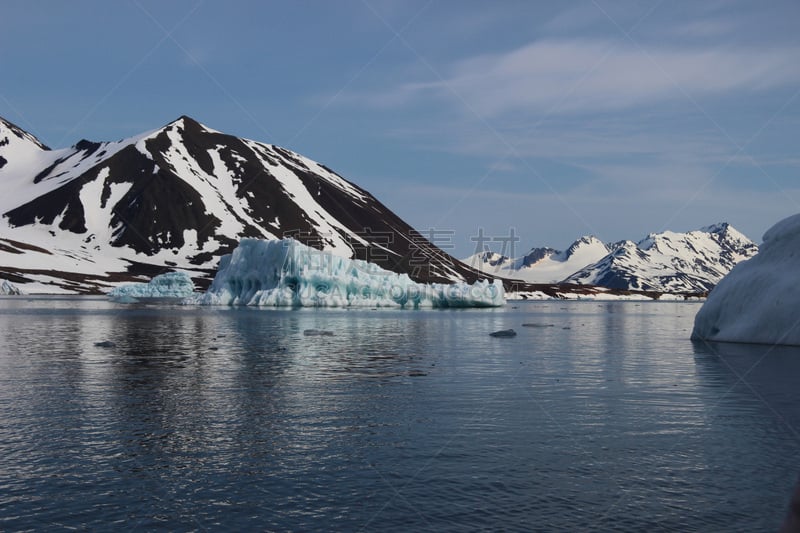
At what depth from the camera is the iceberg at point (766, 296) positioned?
3133 cm

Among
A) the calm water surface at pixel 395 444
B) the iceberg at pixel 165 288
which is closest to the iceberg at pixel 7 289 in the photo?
the iceberg at pixel 165 288

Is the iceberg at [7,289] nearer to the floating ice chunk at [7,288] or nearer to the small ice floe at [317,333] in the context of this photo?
the floating ice chunk at [7,288]

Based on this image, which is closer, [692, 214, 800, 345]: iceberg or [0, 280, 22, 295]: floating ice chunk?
[692, 214, 800, 345]: iceberg

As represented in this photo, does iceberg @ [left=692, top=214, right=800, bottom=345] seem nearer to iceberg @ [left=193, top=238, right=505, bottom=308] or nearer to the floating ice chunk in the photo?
iceberg @ [left=193, top=238, right=505, bottom=308]

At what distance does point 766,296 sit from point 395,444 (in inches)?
979

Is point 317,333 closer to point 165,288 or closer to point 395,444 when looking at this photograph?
point 395,444

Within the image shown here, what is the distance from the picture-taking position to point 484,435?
47.2 ft

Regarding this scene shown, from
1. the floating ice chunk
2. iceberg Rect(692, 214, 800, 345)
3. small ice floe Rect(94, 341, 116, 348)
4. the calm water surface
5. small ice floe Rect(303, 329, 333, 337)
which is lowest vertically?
the calm water surface

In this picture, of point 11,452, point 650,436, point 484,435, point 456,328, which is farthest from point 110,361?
point 456,328

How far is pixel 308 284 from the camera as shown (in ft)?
275

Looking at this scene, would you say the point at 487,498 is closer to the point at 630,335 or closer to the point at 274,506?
the point at 274,506

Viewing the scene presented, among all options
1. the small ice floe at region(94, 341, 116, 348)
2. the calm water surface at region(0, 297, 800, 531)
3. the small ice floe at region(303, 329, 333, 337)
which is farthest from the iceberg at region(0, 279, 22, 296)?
the calm water surface at region(0, 297, 800, 531)

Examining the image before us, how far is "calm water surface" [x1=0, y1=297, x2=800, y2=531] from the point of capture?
9.69 m

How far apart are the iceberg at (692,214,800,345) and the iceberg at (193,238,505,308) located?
5226 centimetres
